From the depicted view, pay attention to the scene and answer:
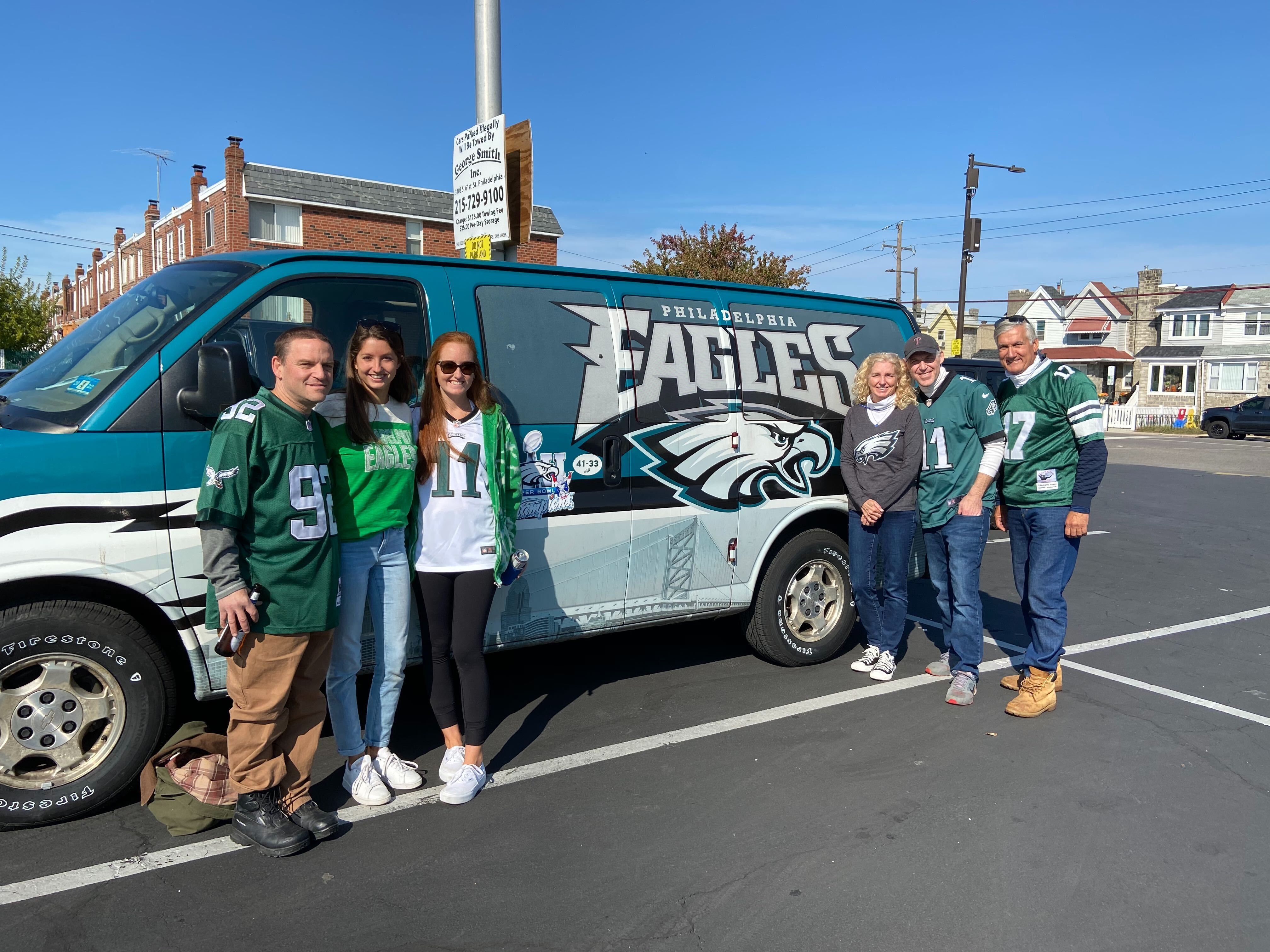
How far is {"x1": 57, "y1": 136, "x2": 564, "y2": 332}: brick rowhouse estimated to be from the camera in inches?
1192

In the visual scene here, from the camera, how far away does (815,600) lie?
5672 millimetres

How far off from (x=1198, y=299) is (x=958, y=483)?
59406mm

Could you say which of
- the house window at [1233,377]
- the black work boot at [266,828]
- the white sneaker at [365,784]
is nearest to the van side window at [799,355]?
the white sneaker at [365,784]

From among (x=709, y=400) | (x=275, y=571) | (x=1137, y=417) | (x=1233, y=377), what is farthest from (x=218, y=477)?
(x=1233, y=377)

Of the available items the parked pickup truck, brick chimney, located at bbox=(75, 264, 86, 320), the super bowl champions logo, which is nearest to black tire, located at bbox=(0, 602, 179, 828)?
the super bowl champions logo

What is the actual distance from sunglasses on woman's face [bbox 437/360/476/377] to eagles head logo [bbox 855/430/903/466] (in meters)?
2.43

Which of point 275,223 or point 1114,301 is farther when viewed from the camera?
point 1114,301

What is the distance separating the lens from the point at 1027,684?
16.2ft

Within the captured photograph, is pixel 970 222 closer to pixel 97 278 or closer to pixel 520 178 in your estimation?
pixel 520 178

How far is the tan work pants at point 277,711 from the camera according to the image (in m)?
3.23

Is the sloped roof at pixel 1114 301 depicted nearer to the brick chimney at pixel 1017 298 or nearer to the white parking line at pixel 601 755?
the brick chimney at pixel 1017 298

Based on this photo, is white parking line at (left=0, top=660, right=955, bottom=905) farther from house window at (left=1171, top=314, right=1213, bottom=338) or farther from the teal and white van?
house window at (left=1171, top=314, right=1213, bottom=338)

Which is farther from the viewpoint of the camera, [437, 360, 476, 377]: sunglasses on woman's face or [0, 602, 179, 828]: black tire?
[437, 360, 476, 377]: sunglasses on woman's face

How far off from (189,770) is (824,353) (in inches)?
154
